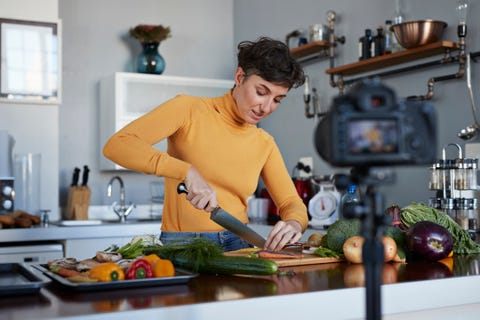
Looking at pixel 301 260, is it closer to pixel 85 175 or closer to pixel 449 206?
pixel 449 206

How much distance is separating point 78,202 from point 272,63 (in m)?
2.58

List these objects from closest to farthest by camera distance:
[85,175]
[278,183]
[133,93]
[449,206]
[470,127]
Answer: [278,183], [449,206], [470,127], [85,175], [133,93]

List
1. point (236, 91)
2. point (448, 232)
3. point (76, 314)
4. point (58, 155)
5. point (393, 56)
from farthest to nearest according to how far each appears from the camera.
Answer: point (58, 155), point (393, 56), point (236, 91), point (448, 232), point (76, 314)

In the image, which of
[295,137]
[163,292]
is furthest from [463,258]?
[295,137]

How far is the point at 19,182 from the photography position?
4105 mm

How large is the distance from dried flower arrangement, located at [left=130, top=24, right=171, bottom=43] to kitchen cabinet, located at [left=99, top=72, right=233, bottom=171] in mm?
270

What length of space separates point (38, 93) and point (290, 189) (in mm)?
2282

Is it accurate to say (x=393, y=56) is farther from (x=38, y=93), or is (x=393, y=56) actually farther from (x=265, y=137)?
(x=38, y=93)

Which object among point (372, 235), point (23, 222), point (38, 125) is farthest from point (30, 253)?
point (372, 235)

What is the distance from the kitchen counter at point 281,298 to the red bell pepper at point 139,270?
0.15ft

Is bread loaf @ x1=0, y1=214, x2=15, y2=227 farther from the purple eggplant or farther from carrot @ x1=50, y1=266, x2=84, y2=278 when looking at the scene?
the purple eggplant

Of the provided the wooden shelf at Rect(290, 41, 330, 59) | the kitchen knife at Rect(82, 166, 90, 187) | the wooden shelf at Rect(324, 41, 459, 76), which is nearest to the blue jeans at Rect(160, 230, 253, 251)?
the wooden shelf at Rect(324, 41, 459, 76)

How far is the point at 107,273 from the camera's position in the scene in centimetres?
149

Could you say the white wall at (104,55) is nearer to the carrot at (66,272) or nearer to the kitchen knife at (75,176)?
the kitchen knife at (75,176)
